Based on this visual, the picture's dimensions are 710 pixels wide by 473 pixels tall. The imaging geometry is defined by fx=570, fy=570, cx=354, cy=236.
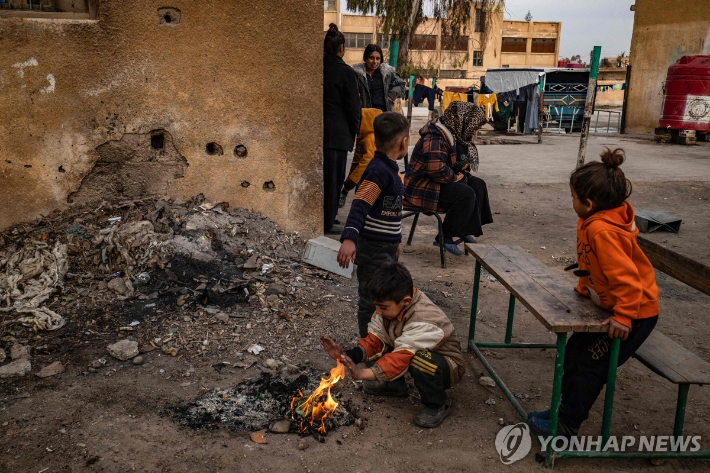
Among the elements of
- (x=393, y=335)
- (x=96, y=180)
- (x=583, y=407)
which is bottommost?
(x=583, y=407)

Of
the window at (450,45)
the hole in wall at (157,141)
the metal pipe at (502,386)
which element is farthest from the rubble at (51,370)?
the window at (450,45)

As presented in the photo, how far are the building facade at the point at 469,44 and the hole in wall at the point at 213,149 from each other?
39.4 meters

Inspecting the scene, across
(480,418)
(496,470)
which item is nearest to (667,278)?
(480,418)

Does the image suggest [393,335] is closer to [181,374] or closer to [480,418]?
[480,418]

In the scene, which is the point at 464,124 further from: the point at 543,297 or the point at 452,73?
the point at 452,73

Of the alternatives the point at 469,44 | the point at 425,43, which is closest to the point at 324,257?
the point at 425,43

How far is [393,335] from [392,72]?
5.60 m

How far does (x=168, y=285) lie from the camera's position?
4.15 meters

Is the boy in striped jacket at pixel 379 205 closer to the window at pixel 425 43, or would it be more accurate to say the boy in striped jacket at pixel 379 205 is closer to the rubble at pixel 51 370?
the rubble at pixel 51 370

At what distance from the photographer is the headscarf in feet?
18.9

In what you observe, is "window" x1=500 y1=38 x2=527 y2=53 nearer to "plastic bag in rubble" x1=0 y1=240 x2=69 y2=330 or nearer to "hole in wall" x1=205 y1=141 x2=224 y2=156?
"hole in wall" x1=205 y1=141 x2=224 y2=156

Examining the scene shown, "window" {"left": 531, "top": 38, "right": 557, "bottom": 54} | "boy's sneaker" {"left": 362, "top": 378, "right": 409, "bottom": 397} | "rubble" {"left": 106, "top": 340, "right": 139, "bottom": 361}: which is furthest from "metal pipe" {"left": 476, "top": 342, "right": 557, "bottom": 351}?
"window" {"left": 531, "top": 38, "right": 557, "bottom": 54}

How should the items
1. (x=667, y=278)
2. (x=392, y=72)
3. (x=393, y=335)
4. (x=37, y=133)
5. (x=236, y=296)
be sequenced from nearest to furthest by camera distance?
(x=393, y=335) → (x=236, y=296) → (x=37, y=133) → (x=667, y=278) → (x=392, y=72)

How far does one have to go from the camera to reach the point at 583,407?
2617 millimetres
